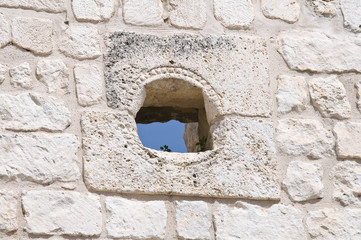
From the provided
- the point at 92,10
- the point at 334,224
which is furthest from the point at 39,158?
the point at 334,224

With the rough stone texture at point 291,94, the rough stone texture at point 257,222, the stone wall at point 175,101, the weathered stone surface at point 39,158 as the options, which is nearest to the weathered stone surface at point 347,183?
the stone wall at point 175,101

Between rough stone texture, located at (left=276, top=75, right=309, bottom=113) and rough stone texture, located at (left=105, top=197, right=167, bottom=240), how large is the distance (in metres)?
0.98

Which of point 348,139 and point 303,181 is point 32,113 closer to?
point 303,181

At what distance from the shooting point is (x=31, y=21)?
385cm

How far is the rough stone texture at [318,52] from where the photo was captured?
4.20 metres

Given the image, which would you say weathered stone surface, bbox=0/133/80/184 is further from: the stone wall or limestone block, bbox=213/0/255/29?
limestone block, bbox=213/0/255/29

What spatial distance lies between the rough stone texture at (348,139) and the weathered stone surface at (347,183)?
0.06 meters

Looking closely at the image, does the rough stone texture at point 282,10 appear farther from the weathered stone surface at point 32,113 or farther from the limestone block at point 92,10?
the weathered stone surface at point 32,113

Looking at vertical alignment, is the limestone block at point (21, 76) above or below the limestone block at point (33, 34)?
below

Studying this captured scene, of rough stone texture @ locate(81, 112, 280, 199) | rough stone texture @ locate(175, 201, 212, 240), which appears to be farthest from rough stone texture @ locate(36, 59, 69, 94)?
rough stone texture @ locate(175, 201, 212, 240)

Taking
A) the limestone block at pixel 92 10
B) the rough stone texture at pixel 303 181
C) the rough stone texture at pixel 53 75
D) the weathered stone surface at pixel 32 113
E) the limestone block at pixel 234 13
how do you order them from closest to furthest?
1. the weathered stone surface at pixel 32 113
2. the rough stone texture at pixel 53 75
3. the rough stone texture at pixel 303 181
4. the limestone block at pixel 92 10
5. the limestone block at pixel 234 13

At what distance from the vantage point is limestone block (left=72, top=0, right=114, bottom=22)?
396 centimetres

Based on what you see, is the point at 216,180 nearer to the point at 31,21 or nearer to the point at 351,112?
the point at 351,112

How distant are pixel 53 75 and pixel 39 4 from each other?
45 cm
